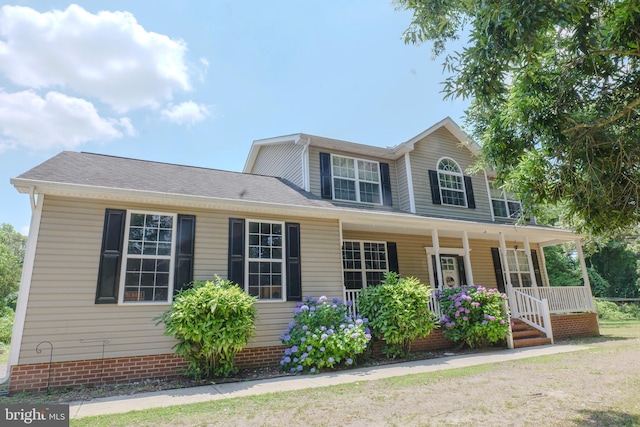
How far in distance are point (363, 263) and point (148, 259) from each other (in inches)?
242

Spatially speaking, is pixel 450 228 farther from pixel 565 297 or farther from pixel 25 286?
pixel 25 286

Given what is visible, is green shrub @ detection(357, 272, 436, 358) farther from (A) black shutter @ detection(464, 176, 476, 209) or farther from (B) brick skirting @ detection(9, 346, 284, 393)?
(A) black shutter @ detection(464, 176, 476, 209)

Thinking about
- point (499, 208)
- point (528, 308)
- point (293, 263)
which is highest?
point (499, 208)

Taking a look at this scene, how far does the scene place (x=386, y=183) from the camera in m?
11.6

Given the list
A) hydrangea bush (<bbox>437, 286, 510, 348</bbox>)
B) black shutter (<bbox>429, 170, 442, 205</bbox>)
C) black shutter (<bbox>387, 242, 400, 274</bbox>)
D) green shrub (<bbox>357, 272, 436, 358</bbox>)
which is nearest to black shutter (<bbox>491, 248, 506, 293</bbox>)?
black shutter (<bbox>429, 170, 442, 205</bbox>)

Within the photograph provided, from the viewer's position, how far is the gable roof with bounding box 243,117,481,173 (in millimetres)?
10742

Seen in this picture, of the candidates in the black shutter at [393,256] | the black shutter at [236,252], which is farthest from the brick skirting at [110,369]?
the black shutter at [393,256]

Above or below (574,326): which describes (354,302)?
above

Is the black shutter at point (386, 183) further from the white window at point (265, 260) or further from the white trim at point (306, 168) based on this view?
the white window at point (265, 260)

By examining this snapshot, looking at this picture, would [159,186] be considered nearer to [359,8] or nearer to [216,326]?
[216,326]

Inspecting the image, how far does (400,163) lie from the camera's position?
12.1 meters

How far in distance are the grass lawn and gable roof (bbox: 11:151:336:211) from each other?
3909 mm

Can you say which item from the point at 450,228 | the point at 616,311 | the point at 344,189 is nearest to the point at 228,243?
the point at 344,189

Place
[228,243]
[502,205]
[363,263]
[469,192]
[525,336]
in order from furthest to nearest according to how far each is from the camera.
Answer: [502,205], [469,192], [363,263], [525,336], [228,243]
